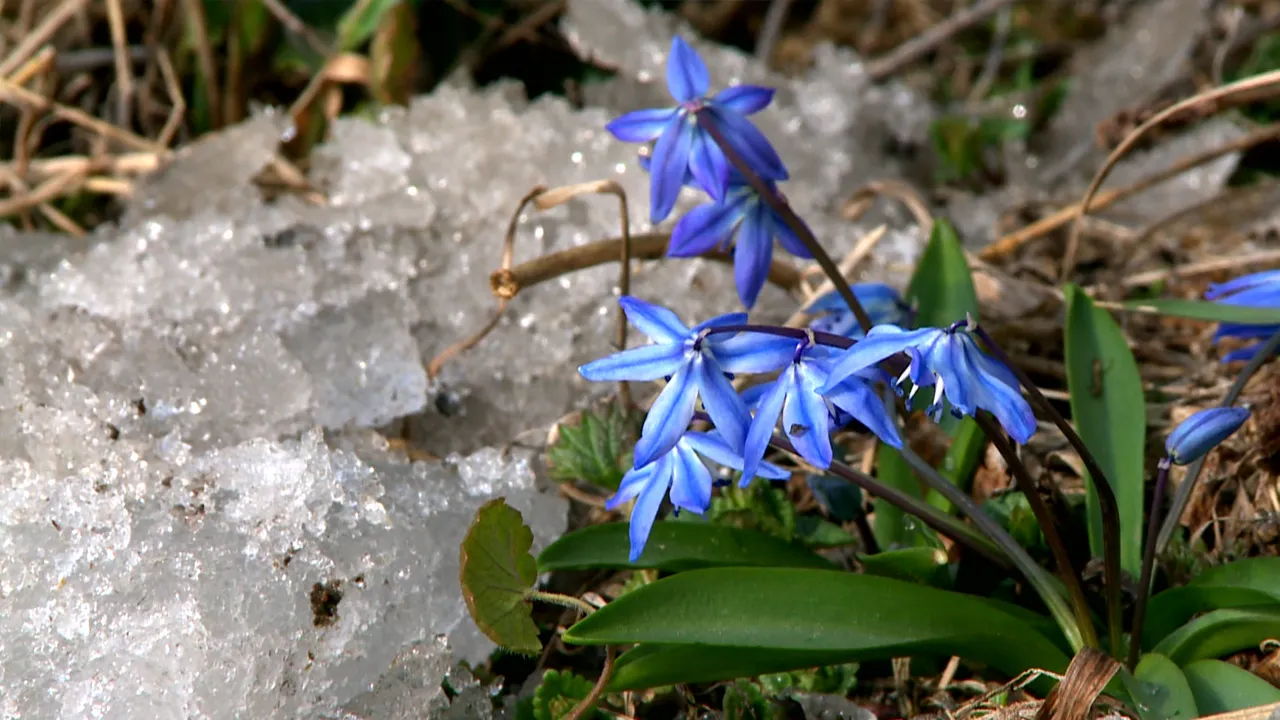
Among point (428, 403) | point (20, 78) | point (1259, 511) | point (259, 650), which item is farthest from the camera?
point (20, 78)

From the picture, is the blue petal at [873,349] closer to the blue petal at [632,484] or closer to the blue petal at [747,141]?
the blue petal at [632,484]

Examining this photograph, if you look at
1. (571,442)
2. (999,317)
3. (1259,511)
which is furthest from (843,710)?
(999,317)

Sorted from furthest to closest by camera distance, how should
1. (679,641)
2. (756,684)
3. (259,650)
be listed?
(756,684)
(259,650)
(679,641)

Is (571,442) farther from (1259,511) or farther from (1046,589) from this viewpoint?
(1259,511)

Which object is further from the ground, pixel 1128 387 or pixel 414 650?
pixel 1128 387

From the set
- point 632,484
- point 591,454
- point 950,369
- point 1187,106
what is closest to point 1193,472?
point 950,369

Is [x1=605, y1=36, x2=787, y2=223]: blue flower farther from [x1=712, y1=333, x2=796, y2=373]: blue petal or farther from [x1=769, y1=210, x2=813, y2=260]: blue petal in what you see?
[x1=712, y1=333, x2=796, y2=373]: blue petal

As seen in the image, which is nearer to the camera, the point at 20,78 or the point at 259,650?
the point at 259,650

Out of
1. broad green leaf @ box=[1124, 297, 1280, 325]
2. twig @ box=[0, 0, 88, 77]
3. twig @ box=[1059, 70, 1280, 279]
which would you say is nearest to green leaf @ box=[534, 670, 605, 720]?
broad green leaf @ box=[1124, 297, 1280, 325]
